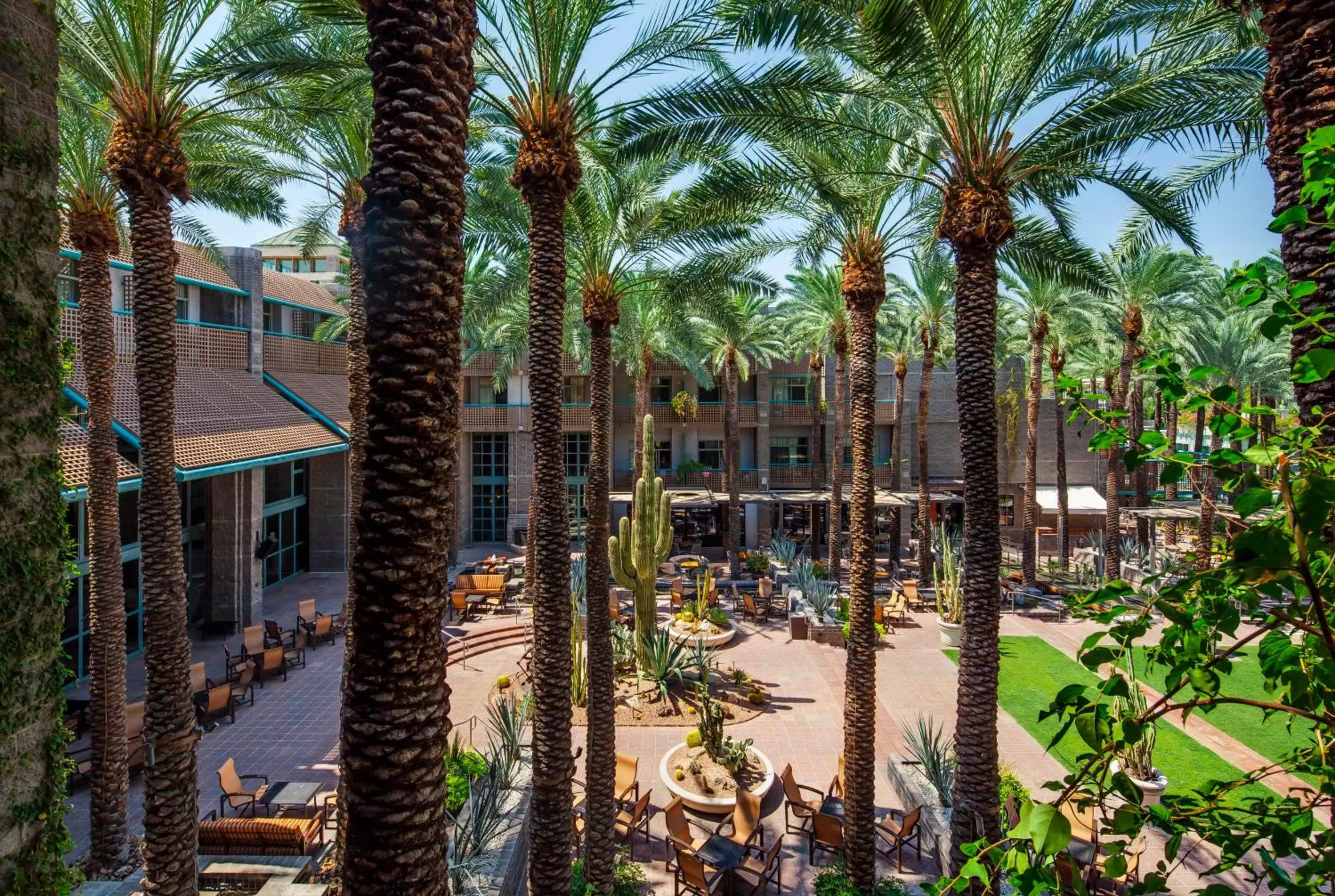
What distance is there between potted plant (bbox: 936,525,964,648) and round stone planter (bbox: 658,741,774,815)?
854 cm

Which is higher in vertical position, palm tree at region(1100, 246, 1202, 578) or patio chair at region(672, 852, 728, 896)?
palm tree at region(1100, 246, 1202, 578)

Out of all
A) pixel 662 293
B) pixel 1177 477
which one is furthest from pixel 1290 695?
pixel 662 293

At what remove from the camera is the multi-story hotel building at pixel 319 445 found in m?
17.4

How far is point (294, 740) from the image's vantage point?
44.3 feet

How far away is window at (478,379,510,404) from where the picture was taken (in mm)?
35688

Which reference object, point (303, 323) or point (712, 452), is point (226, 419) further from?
point (712, 452)

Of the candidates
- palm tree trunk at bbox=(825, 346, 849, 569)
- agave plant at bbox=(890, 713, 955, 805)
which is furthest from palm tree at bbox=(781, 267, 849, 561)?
agave plant at bbox=(890, 713, 955, 805)

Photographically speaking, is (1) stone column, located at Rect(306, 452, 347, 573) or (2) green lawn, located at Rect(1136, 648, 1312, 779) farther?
(1) stone column, located at Rect(306, 452, 347, 573)

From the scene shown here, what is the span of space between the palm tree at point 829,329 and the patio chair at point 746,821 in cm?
1359

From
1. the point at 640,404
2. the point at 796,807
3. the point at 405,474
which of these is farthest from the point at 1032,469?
the point at 405,474

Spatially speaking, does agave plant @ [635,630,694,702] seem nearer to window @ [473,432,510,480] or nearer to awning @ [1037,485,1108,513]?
awning @ [1037,485,1108,513]

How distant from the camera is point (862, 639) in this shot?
9195 mm

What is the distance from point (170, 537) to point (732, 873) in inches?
300

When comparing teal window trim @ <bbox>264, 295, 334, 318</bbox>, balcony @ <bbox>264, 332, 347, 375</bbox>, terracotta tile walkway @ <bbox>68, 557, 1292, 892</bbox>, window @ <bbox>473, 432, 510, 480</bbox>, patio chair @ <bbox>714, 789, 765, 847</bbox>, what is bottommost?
terracotta tile walkway @ <bbox>68, 557, 1292, 892</bbox>
